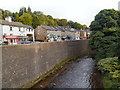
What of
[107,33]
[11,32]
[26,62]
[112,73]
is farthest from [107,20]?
[11,32]

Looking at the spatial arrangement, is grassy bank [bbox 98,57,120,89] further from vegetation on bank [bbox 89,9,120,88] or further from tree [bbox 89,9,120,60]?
tree [bbox 89,9,120,60]

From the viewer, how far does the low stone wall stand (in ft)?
33.7

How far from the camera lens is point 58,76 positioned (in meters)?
16.4

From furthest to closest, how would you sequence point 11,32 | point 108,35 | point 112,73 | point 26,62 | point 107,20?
point 11,32, point 108,35, point 107,20, point 26,62, point 112,73

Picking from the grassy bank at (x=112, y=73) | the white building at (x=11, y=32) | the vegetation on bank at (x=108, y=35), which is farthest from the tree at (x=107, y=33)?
the white building at (x=11, y=32)

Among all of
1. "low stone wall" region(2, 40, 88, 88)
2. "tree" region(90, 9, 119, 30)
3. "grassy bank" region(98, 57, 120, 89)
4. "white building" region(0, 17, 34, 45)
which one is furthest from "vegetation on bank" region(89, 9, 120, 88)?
"white building" region(0, 17, 34, 45)

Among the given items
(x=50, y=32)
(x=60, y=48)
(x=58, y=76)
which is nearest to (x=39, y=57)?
(x=58, y=76)

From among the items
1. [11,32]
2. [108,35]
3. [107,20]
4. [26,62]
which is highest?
[107,20]

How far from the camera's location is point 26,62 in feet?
42.2

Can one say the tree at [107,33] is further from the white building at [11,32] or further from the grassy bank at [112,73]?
the white building at [11,32]

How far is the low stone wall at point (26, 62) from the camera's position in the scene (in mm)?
10281

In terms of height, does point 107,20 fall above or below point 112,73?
above

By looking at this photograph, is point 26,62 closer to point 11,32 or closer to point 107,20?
point 107,20

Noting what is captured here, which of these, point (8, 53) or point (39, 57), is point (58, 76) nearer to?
point (39, 57)
